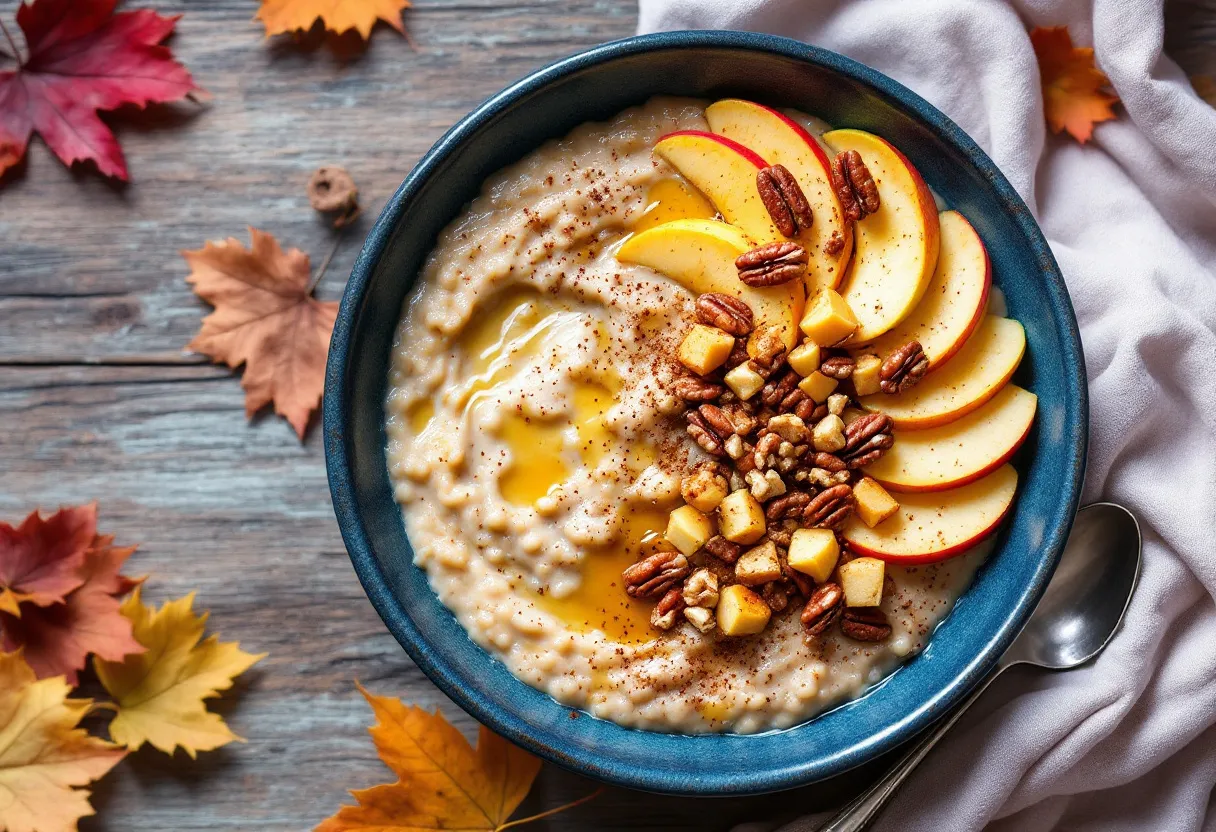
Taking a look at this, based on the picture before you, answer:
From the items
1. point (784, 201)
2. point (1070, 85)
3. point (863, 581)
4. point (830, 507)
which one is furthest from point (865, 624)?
point (1070, 85)

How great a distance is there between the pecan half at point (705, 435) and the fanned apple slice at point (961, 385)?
0.30 metres

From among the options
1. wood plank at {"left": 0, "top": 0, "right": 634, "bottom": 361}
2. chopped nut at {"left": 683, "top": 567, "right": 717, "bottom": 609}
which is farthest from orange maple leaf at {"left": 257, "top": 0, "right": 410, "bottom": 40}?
chopped nut at {"left": 683, "top": 567, "right": 717, "bottom": 609}

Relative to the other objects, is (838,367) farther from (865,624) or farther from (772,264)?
(865,624)

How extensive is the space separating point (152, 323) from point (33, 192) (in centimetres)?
43

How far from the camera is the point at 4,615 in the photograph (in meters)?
2.28

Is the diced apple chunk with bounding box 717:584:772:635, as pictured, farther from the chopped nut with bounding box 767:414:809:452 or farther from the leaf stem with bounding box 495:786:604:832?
the leaf stem with bounding box 495:786:604:832

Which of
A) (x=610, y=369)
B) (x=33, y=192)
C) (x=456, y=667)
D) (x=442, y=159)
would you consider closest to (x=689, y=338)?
(x=610, y=369)

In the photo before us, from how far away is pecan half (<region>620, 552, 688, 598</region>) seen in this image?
6.72 ft

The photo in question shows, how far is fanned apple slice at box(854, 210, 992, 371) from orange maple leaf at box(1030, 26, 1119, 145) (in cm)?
44

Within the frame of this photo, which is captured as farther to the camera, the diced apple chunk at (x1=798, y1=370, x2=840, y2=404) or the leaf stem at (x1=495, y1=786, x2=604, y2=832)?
the leaf stem at (x1=495, y1=786, x2=604, y2=832)

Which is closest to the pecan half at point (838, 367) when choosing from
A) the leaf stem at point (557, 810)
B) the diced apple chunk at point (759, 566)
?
the diced apple chunk at point (759, 566)

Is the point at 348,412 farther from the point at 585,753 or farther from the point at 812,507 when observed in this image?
the point at 812,507

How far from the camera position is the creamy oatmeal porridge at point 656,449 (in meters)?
2.02

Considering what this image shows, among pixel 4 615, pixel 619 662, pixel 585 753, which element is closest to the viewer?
pixel 585 753
